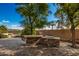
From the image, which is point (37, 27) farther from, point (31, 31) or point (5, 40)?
point (5, 40)

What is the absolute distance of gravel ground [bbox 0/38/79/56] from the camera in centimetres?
275

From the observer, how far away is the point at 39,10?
279 cm

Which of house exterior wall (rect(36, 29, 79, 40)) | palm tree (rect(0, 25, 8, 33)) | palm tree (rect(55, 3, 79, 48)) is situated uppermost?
palm tree (rect(55, 3, 79, 48))

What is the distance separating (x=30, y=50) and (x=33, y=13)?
475mm

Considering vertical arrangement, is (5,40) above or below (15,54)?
above

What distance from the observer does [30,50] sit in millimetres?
2770

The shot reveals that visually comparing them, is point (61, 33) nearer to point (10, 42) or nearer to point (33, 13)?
point (33, 13)

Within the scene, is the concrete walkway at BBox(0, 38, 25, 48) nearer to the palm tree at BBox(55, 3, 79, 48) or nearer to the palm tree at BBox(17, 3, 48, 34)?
the palm tree at BBox(17, 3, 48, 34)

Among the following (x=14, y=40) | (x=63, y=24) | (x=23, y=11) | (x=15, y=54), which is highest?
(x=23, y=11)

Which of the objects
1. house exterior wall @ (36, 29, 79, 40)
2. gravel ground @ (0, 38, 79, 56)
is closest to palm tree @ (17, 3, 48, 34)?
house exterior wall @ (36, 29, 79, 40)

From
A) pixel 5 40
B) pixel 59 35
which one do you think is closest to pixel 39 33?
pixel 59 35

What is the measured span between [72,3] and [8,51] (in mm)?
1012

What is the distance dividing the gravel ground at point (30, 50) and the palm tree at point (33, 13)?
0.91ft

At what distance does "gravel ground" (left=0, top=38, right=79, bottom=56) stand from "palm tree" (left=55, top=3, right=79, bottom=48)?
118mm
